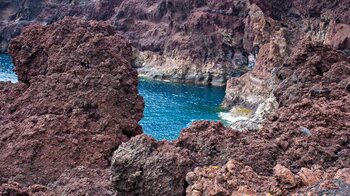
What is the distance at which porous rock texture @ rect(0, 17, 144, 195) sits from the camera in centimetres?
1216

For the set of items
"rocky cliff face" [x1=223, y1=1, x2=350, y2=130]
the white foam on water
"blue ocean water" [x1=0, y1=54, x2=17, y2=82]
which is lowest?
"blue ocean water" [x1=0, y1=54, x2=17, y2=82]

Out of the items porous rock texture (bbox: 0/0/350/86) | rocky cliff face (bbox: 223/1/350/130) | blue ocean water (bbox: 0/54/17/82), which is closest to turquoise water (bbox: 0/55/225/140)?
blue ocean water (bbox: 0/54/17/82)

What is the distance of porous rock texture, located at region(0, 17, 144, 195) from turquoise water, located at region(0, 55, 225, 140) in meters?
27.6

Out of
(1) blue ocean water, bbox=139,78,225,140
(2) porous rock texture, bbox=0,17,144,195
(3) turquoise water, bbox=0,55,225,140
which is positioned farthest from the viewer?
(3) turquoise water, bbox=0,55,225,140

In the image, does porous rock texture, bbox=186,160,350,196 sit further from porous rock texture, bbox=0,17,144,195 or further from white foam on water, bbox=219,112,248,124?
white foam on water, bbox=219,112,248,124

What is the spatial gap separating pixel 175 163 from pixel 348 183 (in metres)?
3.24

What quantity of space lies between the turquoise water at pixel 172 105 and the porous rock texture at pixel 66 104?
2760cm

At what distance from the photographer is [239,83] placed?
223ft

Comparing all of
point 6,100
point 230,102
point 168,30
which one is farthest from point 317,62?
point 168,30

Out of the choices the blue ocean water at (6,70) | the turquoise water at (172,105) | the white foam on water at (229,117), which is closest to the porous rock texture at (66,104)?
the turquoise water at (172,105)

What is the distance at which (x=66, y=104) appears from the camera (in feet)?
44.7

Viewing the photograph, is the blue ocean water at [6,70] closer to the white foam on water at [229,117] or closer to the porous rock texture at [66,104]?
the white foam on water at [229,117]

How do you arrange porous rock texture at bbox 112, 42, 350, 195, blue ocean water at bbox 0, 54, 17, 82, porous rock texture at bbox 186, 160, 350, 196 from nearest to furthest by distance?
1. porous rock texture at bbox 186, 160, 350, 196
2. porous rock texture at bbox 112, 42, 350, 195
3. blue ocean water at bbox 0, 54, 17, 82

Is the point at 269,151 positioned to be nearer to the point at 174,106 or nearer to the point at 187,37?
the point at 174,106
